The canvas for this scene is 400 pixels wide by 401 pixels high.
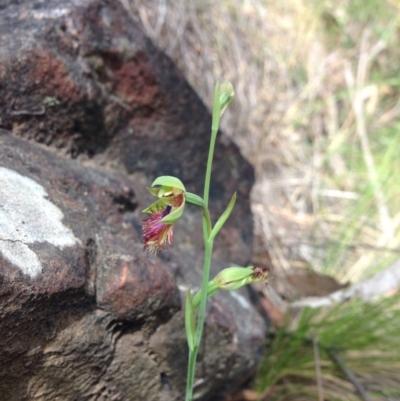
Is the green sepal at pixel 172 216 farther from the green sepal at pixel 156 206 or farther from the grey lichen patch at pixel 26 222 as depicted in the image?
the grey lichen patch at pixel 26 222

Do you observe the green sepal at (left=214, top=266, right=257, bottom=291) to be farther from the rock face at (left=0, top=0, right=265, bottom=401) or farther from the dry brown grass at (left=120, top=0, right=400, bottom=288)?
the dry brown grass at (left=120, top=0, right=400, bottom=288)

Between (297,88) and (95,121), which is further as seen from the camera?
(297,88)

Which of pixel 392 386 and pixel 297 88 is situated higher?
pixel 297 88

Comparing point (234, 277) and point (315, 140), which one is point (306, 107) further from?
point (234, 277)

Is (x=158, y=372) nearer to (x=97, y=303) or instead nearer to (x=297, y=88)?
(x=97, y=303)

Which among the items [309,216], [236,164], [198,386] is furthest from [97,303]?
[309,216]

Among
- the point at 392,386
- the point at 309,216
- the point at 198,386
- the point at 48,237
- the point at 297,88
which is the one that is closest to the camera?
the point at 48,237

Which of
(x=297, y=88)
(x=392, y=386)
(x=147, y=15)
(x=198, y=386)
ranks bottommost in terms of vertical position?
(x=392, y=386)

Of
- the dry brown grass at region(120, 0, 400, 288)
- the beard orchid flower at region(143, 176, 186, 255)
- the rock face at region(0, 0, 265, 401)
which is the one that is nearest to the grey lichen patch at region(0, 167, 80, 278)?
the rock face at region(0, 0, 265, 401)
